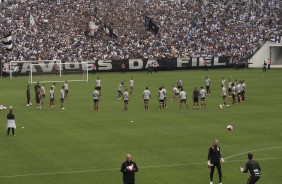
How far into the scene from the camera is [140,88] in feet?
198

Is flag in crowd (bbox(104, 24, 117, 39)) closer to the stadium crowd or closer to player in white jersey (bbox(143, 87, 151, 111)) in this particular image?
the stadium crowd

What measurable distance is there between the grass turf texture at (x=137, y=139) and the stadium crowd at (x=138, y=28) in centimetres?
2913

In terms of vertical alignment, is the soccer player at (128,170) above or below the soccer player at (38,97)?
below

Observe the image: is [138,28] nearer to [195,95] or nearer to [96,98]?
[195,95]

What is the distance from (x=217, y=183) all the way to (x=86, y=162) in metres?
6.37

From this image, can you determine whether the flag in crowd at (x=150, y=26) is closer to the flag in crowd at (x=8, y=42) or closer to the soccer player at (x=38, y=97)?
the flag in crowd at (x=8, y=42)

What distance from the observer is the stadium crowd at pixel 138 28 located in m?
83.7

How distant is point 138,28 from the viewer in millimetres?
90125

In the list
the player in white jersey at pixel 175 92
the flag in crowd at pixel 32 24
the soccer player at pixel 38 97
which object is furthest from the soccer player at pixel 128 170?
the flag in crowd at pixel 32 24

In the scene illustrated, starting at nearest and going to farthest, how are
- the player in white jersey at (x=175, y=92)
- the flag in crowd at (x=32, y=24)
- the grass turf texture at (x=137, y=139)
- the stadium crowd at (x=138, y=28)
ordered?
the grass turf texture at (x=137, y=139), the player in white jersey at (x=175, y=92), the flag in crowd at (x=32, y=24), the stadium crowd at (x=138, y=28)

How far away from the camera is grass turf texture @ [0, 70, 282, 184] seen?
83.5ft

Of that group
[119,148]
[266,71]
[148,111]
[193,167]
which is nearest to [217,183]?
[193,167]

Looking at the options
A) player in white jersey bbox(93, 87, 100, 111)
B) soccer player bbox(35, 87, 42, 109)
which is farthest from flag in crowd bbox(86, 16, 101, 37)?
player in white jersey bbox(93, 87, 100, 111)

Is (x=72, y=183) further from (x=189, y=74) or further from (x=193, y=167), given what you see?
(x=189, y=74)
